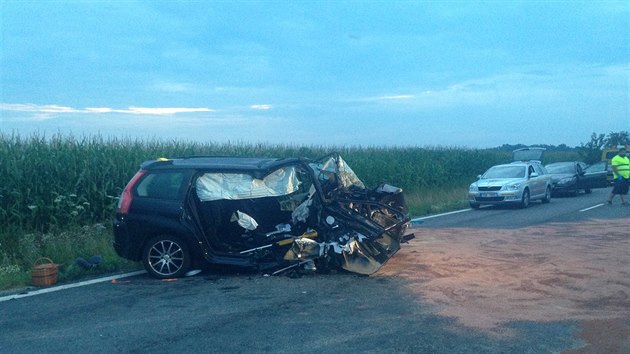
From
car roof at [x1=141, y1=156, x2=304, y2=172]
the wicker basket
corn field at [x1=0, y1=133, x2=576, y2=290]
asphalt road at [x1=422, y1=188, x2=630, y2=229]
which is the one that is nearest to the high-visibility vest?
asphalt road at [x1=422, y1=188, x2=630, y2=229]

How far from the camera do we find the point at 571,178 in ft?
87.5

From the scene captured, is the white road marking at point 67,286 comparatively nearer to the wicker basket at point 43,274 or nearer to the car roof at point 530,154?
the wicker basket at point 43,274

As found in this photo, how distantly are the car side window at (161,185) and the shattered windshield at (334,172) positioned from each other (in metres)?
2.37

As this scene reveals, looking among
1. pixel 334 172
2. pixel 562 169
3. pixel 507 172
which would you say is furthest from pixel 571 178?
pixel 334 172

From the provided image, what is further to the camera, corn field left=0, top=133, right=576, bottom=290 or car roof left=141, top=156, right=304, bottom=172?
corn field left=0, top=133, right=576, bottom=290

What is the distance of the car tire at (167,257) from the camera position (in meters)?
9.51

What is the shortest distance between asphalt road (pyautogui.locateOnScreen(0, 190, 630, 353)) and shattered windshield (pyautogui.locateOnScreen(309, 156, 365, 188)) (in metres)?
1.92

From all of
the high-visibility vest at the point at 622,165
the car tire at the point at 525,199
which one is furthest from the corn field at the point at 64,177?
the high-visibility vest at the point at 622,165

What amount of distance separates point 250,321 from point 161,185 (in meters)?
3.48

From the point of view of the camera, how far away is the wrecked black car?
9.50 metres

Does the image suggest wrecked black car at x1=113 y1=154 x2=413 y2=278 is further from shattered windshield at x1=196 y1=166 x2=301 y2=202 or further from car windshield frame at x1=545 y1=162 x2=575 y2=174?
car windshield frame at x1=545 y1=162 x2=575 y2=174

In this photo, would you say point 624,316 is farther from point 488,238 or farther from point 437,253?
point 488,238

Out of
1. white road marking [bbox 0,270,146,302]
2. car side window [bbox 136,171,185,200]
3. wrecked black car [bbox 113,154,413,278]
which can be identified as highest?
car side window [bbox 136,171,185,200]

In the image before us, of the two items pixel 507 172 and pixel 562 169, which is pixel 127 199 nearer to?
pixel 507 172
